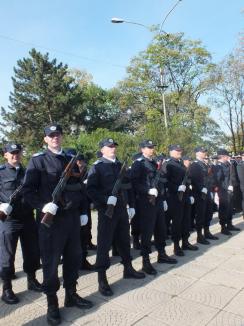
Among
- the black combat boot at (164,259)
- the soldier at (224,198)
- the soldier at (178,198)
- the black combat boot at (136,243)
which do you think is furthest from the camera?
the soldier at (224,198)

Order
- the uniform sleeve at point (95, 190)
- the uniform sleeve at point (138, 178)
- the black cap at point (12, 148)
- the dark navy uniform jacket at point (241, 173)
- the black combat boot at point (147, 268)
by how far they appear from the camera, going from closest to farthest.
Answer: the uniform sleeve at point (95, 190) < the black cap at point (12, 148) < the black combat boot at point (147, 268) < the uniform sleeve at point (138, 178) < the dark navy uniform jacket at point (241, 173)

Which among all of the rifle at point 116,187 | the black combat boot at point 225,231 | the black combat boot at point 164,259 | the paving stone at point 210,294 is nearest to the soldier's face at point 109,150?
the rifle at point 116,187

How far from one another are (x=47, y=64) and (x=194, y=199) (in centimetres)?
3097

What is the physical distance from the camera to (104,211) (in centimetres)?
497

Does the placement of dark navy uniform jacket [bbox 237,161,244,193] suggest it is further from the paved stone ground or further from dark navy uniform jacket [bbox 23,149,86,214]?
dark navy uniform jacket [bbox 23,149,86,214]

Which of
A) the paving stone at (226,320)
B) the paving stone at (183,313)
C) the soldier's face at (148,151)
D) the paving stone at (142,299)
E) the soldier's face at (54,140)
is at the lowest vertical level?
the paving stone at (226,320)

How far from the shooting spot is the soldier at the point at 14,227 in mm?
4750

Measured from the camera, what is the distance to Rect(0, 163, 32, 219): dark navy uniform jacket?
4.91 meters

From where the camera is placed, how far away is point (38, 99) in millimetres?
35969

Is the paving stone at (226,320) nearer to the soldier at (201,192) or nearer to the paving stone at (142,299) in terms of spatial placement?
the paving stone at (142,299)

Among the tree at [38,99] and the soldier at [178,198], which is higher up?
the tree at [38,99]

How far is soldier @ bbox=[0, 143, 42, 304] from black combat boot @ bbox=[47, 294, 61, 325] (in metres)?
0.82

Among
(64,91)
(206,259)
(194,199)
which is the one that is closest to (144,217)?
(206,259)

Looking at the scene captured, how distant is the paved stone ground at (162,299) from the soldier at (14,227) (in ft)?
1.02
